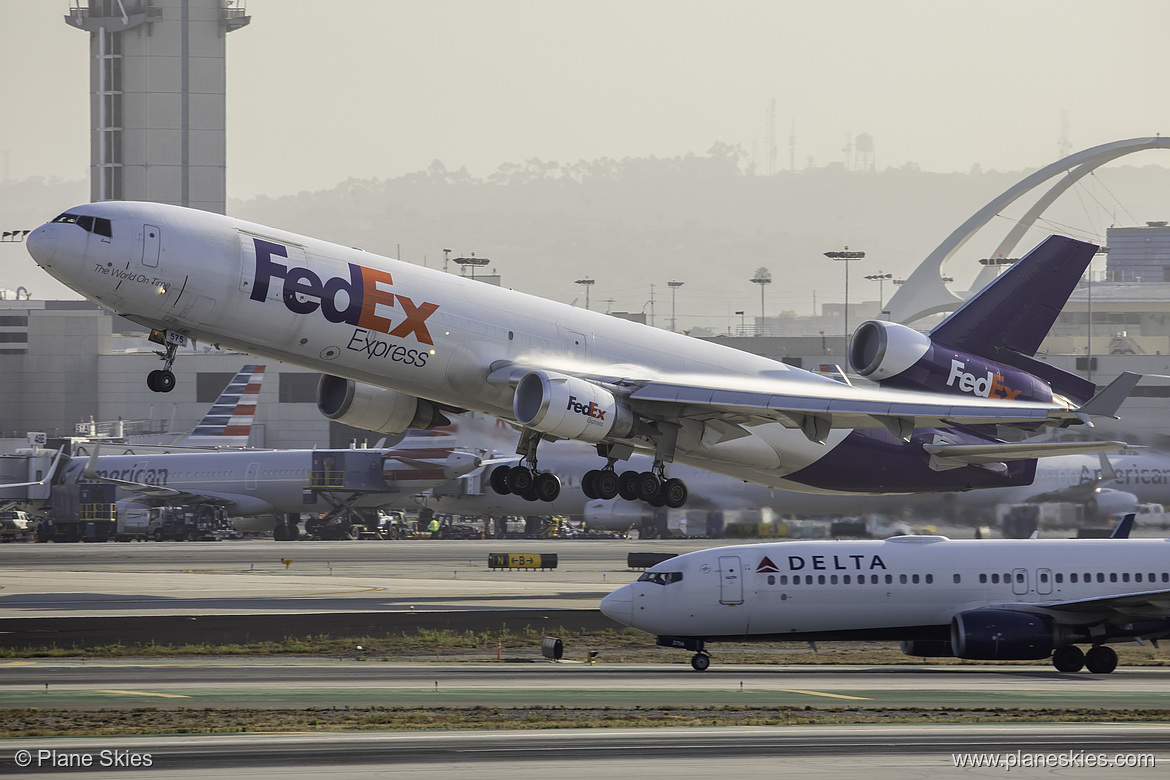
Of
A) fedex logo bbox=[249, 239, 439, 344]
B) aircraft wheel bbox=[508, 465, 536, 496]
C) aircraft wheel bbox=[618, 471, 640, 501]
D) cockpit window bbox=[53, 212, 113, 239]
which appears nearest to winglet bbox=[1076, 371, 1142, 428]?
aircraft wheel bbox=[618, 471, 640, 501]

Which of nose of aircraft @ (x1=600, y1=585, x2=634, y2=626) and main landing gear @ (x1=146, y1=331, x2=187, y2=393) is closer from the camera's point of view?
main landing gear @ (x1=146, y1=331, x2=187, y2=393)

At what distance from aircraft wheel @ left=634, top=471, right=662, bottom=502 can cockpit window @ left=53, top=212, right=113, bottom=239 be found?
52.9 feet

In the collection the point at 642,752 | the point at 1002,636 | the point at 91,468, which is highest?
the point at 91,468

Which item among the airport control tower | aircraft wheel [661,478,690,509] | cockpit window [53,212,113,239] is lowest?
aircraft wheel [661,478,690,509]

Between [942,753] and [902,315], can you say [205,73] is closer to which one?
[902,315]

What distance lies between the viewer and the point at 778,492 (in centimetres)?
6881

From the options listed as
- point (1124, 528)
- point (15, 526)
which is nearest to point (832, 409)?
point (1124, 528)

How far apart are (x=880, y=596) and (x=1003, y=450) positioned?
24.5 ft

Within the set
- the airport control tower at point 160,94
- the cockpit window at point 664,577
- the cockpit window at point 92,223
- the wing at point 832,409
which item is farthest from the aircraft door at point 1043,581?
the airport control tower at point 160,94

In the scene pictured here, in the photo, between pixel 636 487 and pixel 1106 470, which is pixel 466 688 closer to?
pixel 636 487

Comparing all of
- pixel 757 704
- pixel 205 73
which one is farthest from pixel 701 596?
pixel 205 73

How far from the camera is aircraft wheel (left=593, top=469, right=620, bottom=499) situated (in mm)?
38156

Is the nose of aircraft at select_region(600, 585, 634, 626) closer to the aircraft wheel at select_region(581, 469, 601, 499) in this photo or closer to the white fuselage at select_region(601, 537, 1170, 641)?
the white fuselage at select_region(601, 537, 1170, 641)

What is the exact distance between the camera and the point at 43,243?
31000 mm
